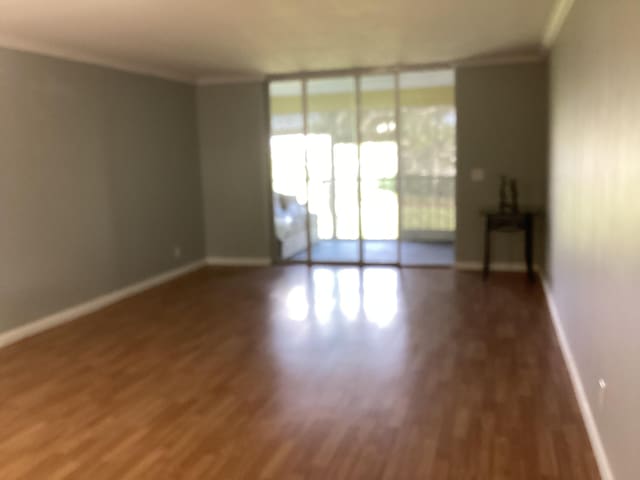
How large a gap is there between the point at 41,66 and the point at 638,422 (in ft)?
15.9

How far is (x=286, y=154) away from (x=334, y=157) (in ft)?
2.05

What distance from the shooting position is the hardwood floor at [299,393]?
2.75 metres

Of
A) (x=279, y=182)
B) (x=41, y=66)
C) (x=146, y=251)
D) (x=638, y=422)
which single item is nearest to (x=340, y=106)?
(x=279, y=182)

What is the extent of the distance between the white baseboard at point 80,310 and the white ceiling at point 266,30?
217 centimetres

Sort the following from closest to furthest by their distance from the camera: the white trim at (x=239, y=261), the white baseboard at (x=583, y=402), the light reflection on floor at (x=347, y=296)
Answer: the white baseboard at (x=583, y=402)
the light reflection on floor at (x=347, y=296)
the white trim at (x=239, y=261)

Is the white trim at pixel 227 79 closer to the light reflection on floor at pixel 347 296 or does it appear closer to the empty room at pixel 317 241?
the empty room at pixel 317 241

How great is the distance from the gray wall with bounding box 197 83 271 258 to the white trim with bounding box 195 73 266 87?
49 mm

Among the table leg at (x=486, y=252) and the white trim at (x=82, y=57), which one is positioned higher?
the white trim at (x=82, y=57)

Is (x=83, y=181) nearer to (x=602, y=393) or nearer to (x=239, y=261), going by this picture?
(x=239, y=261)

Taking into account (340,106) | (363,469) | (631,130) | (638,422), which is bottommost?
(363,469)

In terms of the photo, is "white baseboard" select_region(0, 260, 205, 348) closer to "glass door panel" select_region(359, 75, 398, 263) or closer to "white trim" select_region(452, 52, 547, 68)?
"glass door panel" select_region(359, 75, 398, 263)

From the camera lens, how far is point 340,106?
7.52 meters

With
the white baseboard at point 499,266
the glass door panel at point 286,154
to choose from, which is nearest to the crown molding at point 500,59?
the glass door panel at point 286,154

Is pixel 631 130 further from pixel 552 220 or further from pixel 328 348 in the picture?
pixel 552 220
